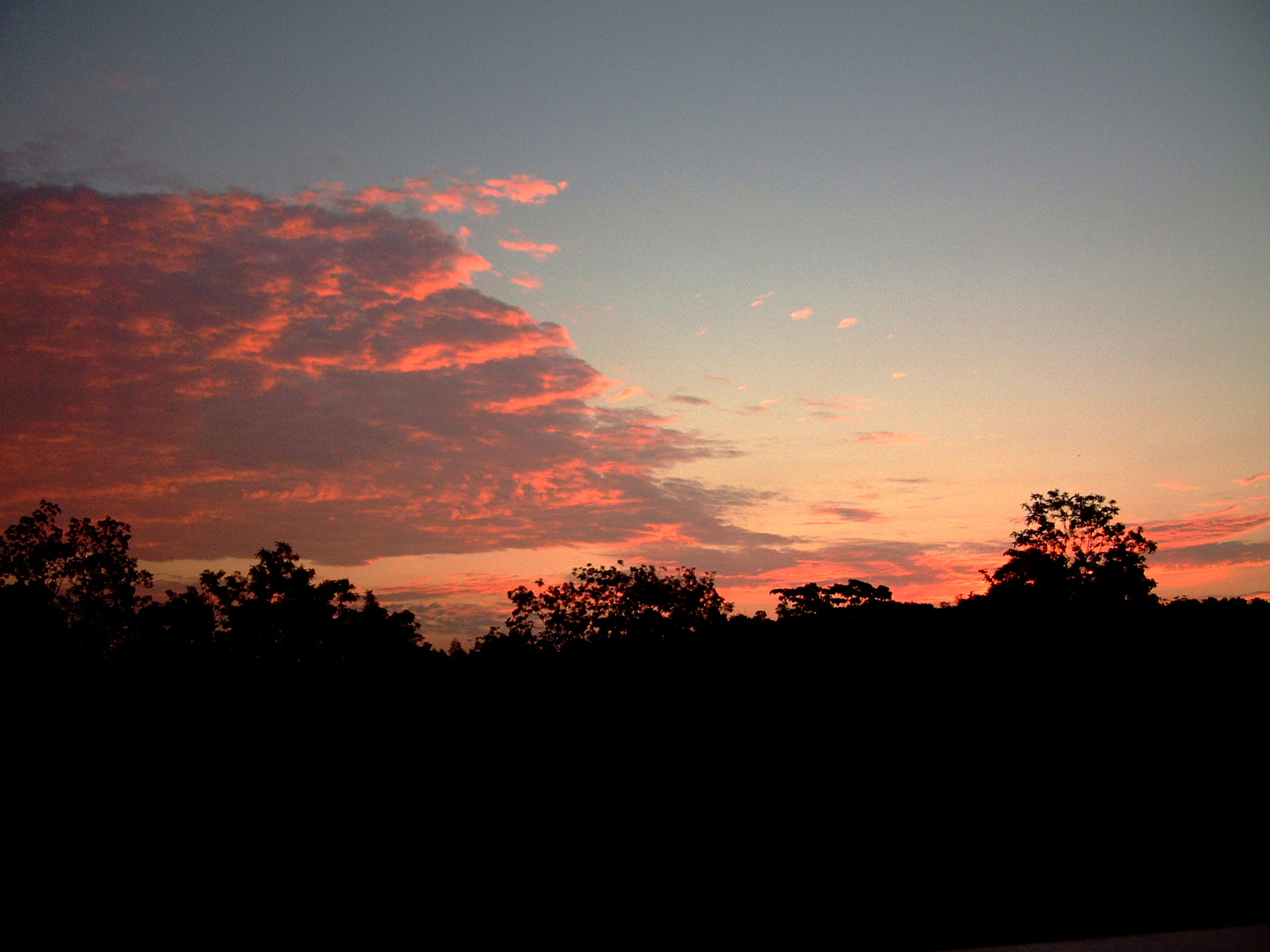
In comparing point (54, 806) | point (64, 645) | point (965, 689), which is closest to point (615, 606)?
point (64, 645)

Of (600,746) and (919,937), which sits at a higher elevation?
(600,746)

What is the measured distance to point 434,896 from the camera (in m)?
7.36

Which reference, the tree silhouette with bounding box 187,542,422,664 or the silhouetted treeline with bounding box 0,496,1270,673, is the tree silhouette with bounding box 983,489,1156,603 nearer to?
the silhouetted treeline with bounding box 0,496,1270,673

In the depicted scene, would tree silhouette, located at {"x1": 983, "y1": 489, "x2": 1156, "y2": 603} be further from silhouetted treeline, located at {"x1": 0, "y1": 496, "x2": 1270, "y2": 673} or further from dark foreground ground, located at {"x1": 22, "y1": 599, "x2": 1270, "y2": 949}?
dark foreground ground, located at {"x1": 22, "y1": 599, "x2": 1270, "y2": 949}

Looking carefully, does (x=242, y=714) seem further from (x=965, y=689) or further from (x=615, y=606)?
(x=615, y=606)

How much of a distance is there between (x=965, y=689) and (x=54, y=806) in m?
13.3

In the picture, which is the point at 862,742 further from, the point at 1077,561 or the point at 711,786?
the point at 1077,561

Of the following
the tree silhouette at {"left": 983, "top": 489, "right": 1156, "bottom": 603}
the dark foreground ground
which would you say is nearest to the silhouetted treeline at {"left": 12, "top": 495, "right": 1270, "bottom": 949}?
the dark foreground ground

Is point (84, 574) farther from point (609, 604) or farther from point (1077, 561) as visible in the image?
point (1077, 561)

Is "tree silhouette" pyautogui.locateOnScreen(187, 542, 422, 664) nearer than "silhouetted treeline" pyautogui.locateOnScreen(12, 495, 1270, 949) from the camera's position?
No

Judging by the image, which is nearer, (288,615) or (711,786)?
(711,786)

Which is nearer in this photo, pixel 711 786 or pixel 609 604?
pixel 711 786

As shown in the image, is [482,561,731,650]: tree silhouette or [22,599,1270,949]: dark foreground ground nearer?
[22,599,1270,949]: dark foreground ground

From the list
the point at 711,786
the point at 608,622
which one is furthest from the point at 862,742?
the point at 608,622
